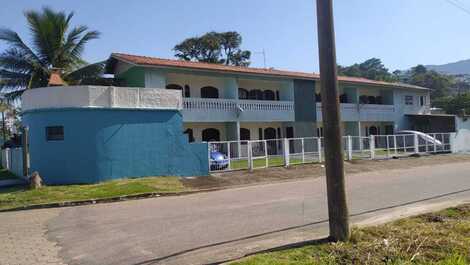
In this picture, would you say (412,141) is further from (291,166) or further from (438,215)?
(438,215)

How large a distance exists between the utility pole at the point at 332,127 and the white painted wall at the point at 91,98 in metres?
11.9

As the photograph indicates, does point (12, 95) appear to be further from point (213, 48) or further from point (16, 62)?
point (213, 48)

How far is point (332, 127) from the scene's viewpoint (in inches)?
264

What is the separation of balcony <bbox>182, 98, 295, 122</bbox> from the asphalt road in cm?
1122

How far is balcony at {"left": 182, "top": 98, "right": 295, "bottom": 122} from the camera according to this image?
2703 cm

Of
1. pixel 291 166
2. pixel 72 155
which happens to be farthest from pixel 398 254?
pixel 291 166

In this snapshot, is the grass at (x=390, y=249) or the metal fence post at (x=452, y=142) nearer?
the grass at (x=390, y=249)

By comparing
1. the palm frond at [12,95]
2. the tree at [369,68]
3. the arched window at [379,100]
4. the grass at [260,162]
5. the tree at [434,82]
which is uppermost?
the tree at [369,68]

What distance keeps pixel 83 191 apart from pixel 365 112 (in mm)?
26410

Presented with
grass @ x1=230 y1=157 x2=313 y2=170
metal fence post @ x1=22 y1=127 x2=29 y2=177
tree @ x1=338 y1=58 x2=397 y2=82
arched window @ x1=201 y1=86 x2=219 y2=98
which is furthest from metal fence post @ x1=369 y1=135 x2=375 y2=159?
tree @ x1=338 y1=58 x2=397 y2=82

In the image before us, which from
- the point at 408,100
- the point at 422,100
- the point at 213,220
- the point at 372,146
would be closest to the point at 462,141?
the point at 408,100

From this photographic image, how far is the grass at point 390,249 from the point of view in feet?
19.0

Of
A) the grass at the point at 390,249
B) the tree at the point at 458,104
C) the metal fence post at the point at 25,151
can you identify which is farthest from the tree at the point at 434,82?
the grass at the point at 390,249

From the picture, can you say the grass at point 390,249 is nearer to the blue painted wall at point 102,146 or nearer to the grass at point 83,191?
the grass at point 83,191
